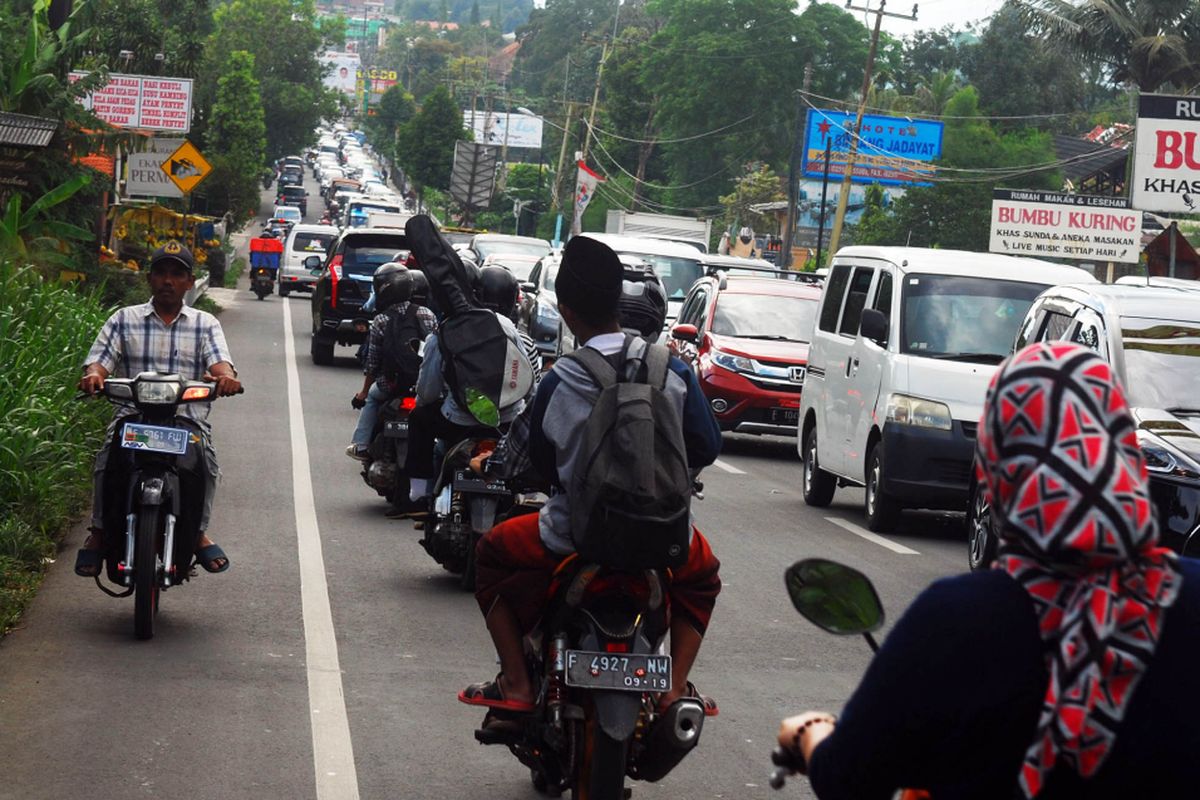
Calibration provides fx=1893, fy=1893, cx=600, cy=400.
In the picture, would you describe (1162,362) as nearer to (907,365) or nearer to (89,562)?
(907,365)

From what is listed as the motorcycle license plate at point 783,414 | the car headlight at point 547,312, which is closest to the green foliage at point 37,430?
the motorcycle license plate at point 783,414

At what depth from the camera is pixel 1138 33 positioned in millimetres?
53938

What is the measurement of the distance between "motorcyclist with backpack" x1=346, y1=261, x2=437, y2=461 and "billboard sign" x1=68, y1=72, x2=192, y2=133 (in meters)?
27.5

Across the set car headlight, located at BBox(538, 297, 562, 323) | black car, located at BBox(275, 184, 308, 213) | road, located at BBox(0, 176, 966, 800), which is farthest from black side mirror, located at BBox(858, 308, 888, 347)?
black car, located at BBox(275, 184, 308, 213)

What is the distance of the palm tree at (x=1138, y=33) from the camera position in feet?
176

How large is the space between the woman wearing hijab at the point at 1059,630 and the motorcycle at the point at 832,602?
346 millimetres

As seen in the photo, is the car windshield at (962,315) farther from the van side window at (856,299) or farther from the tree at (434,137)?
the tree at (434,137)

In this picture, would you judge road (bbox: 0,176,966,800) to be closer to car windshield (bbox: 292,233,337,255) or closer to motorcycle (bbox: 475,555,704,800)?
motorcycle (bbox: 475,555,704,800)

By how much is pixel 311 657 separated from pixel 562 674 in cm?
311

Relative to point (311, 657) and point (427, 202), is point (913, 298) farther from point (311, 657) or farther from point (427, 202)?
point (427, 202)

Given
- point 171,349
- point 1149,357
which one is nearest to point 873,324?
point 1149,357

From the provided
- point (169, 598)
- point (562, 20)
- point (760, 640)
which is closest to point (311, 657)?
point (169, 598)

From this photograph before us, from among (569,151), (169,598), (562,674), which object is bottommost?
(169,598)

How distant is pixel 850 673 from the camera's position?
8641 millimetres
